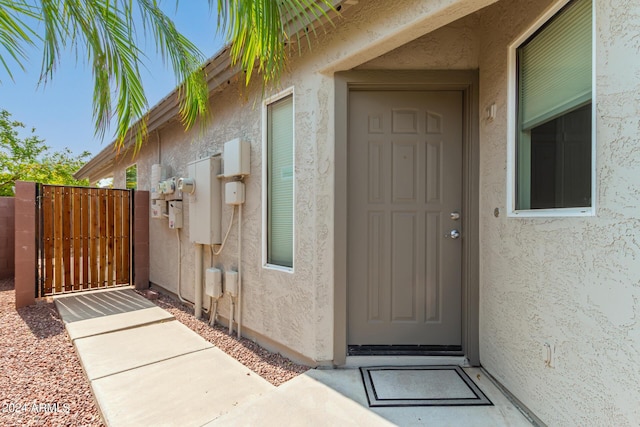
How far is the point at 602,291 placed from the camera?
165 centimetres

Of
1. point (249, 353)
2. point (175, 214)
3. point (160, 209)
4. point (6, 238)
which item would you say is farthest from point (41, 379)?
point (6, 238)

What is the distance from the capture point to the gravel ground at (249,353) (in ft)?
9.26

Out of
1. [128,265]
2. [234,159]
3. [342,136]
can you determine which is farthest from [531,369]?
[128,265]

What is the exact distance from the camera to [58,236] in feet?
17.3

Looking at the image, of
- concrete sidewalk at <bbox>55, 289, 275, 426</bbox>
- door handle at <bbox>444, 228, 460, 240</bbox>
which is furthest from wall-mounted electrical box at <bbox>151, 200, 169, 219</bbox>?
door handle at <bbox>444, 228, 460, 240</bbox>

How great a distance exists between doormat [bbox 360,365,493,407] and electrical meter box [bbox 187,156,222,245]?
2.64 m

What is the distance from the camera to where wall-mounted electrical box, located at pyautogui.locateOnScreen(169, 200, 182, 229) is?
16.4ft

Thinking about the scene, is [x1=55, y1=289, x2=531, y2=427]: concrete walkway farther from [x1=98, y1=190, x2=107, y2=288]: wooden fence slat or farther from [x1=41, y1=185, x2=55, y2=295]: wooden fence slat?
[x1=98, y1=190, x2=107, y2=288]: wooden fence slat

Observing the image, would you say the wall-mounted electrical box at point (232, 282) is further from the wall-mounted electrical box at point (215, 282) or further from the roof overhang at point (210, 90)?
the roof overhang at point (210, 90)

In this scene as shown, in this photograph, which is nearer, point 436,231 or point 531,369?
point 531,369

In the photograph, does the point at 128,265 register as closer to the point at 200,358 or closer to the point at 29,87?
the point at 200,358

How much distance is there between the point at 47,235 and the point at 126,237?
1.23 metres

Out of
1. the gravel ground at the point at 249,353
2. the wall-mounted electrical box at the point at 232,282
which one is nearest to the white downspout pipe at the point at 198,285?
the gravel ground at the point at 249,353

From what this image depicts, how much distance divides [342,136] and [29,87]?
93.0 inches
